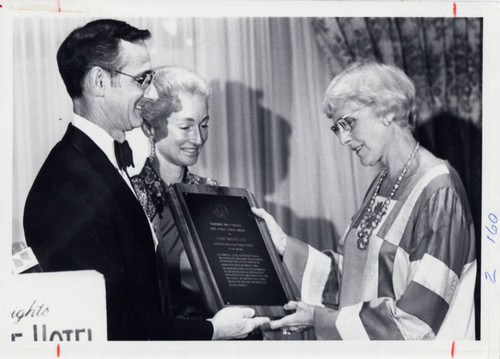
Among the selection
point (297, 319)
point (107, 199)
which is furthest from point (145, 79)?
point (297, 319)

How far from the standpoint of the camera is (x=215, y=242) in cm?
238

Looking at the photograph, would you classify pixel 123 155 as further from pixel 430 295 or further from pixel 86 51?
pixel 430 295

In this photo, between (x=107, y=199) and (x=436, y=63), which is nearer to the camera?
(x=107, y=199)

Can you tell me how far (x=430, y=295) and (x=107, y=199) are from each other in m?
0.90

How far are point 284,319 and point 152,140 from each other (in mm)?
610

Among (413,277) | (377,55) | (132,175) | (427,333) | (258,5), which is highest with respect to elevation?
(258,5)

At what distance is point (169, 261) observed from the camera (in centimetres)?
237

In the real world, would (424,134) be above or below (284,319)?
above

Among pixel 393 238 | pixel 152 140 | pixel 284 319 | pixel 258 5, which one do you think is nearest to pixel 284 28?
pixel 258 5

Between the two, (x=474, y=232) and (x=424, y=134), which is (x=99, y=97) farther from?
(x=474, y=232)

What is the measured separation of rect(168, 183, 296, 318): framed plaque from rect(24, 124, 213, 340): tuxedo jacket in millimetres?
100
